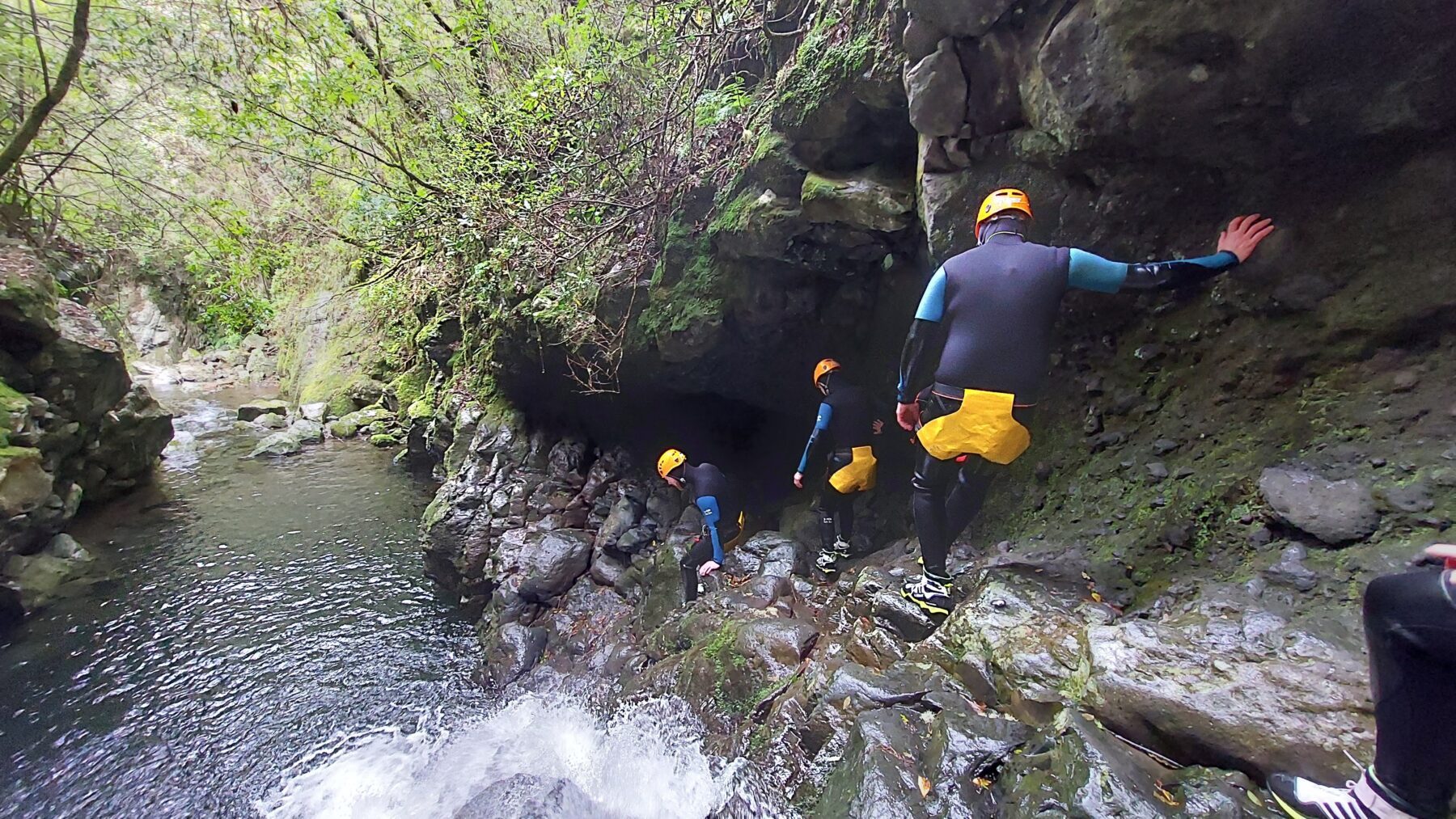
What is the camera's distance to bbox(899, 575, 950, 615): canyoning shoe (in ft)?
11.3

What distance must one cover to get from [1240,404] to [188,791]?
27.3 feet

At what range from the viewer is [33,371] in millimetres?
8445

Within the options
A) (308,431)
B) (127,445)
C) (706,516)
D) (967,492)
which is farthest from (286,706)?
(308,431)

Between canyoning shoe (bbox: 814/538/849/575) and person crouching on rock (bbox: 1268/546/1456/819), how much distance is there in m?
3.76

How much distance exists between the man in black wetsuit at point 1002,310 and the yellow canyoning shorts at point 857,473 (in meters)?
1.99

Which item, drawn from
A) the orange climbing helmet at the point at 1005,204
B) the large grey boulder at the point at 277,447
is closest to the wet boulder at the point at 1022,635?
the orange climbing helmet at the point at 1005,204

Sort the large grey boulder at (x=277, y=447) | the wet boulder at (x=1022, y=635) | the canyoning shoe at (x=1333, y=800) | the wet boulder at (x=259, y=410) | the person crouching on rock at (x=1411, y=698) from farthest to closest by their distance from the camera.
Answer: the wet boulder at (x=259, y=410) < the large grey boulder at (x=277, y=447) < the wet boulder at (x=1022, y=635) < the canyoning shoe at (x=1333, y=800) < the person crouching on rock at (x=1411, y=698)

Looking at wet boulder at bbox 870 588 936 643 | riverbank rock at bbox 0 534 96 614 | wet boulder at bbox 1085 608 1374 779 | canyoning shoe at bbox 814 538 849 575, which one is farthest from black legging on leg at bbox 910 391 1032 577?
riverbank rock at bbox 0 534 96 614

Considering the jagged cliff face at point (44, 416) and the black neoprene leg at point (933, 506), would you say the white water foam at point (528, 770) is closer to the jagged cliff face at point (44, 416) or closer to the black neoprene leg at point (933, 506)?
the black neoprene leg at point (933, 506)

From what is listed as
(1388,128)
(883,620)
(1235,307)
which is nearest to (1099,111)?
(1388,128)

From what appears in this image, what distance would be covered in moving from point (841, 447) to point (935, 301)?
7.87ft

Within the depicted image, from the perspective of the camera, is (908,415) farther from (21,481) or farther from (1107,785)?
(21,481)

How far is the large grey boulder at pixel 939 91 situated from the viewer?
126 inches

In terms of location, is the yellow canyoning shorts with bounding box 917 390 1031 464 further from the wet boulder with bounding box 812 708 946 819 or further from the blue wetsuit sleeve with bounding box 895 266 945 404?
the wet boulder with bounding box 812 708 946 819
